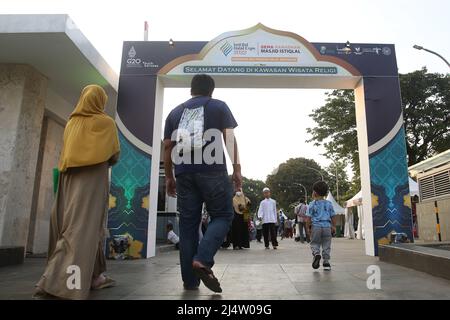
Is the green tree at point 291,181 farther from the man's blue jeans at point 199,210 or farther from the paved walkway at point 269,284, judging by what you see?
the man's blue jeans at point 199,210

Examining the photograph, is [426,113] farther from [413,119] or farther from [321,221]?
[321,221]

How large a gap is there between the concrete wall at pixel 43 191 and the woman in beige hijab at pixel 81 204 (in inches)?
230

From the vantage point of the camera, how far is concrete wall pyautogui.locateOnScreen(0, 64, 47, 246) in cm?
705

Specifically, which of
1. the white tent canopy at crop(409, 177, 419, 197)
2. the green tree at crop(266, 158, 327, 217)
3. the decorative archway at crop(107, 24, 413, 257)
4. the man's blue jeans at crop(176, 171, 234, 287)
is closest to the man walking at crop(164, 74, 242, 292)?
the man's blue jeans at crop(176, 171, 234, 287)

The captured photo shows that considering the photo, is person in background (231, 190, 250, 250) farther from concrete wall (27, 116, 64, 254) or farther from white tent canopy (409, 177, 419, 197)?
white tent canopy (409, 177, 419, 197)

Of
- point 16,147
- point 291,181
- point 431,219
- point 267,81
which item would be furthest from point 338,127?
point 291,181

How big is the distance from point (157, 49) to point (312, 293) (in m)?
6.53

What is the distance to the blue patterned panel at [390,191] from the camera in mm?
7891

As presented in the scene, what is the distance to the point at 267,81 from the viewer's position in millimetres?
8586

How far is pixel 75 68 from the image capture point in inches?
303

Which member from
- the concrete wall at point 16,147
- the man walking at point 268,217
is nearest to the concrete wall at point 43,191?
the concrete wall at point 16,147

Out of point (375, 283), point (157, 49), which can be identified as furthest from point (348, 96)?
point (375, 283)

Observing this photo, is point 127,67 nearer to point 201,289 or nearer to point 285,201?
point 201,289

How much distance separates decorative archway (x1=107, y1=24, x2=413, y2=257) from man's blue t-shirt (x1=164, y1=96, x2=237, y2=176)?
4.32 meters
